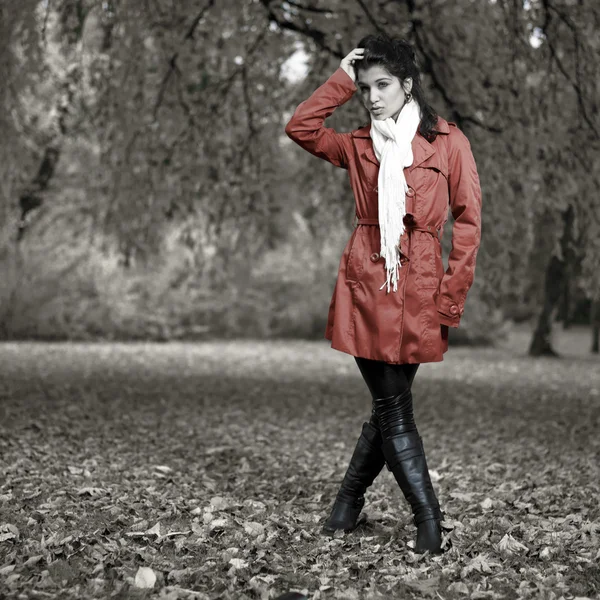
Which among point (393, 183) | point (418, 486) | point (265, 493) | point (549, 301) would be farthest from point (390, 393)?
point (549, 301)

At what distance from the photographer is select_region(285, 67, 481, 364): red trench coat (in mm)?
→ 3359

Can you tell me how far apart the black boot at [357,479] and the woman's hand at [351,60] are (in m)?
1.53

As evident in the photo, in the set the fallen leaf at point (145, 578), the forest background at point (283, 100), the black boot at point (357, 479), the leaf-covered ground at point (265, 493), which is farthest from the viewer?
the forest background at point (283, 100)

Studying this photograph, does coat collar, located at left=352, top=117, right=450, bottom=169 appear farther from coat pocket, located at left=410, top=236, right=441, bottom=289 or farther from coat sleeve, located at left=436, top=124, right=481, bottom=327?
coat pocket, located at left=410, top=236, right=441, bottom=289

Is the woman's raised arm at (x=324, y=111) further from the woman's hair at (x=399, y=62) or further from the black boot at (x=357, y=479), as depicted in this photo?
the black boot at (x=357, y=479)

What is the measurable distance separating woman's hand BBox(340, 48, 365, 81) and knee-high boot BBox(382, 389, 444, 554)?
A: 1537 millimetres

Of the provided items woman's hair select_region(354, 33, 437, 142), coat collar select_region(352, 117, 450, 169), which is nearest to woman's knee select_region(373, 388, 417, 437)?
coat collar select_region(352, 117, 450, 169)

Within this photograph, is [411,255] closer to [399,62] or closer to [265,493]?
[399,62]

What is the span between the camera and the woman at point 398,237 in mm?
3350

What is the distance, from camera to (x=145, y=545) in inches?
140

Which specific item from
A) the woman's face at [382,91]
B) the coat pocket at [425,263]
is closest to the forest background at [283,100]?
the woman's face at [382,91]

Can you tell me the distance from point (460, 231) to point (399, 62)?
0.74 metres

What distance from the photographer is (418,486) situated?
3.48m

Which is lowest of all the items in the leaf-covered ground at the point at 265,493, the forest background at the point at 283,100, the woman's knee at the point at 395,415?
the leaf-covered ground at the point at 265,493
